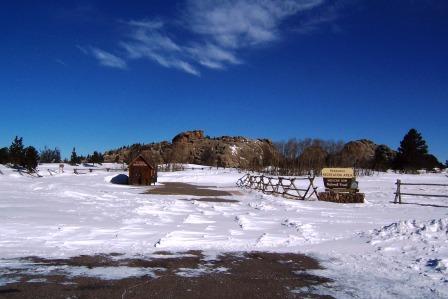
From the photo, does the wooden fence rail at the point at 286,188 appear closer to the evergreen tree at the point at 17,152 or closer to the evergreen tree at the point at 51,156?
the evergreen tree at the point at 17,152

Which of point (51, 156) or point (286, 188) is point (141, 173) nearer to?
point (286, 188)

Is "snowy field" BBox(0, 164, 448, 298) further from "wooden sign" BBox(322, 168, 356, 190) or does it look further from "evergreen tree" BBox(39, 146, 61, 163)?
"evergreen tree" BBox(39, 146, 61, 163)

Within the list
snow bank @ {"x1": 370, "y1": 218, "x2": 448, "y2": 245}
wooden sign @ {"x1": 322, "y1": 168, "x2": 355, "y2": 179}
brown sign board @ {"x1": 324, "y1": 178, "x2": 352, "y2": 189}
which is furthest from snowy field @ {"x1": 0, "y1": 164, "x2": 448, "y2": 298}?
wooden sign @ {"x1": 322, "y1": 168, "x2": 355, "y2": 179}

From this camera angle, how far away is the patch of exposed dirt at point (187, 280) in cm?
640

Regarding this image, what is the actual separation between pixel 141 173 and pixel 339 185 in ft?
78.2

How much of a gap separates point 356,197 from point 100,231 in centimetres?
1770

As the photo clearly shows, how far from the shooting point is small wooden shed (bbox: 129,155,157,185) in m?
45.9

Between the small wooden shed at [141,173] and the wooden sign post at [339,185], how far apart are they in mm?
22604

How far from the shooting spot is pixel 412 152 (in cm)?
9506

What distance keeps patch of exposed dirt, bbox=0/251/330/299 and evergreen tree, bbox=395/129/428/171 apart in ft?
299

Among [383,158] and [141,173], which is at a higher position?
[383,158]

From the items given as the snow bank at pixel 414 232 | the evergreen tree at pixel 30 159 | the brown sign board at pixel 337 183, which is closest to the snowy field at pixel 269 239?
the snow bank at pixel 414 232

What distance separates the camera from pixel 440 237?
10.4 m

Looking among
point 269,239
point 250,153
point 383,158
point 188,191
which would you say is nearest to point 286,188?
point 188,191
